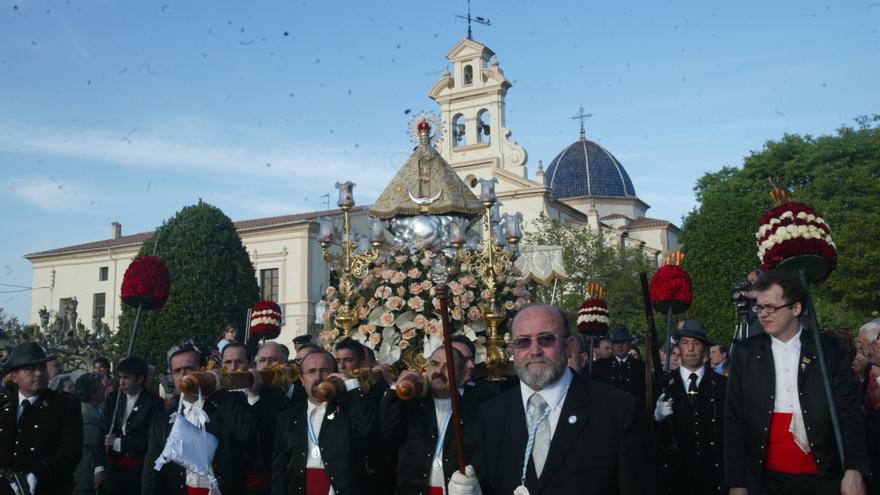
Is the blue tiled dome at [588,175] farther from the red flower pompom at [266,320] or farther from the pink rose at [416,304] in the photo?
the pink rose at [416,304]

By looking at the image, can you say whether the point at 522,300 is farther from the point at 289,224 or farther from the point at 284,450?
the point at 289,224

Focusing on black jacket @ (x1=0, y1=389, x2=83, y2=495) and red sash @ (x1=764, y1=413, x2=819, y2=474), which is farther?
black jacket @ (x1=0, y1=389, x2=83, y2=495)

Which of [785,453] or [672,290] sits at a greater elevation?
[672,290]

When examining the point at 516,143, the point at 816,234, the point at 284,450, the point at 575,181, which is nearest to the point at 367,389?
the point at 284,450

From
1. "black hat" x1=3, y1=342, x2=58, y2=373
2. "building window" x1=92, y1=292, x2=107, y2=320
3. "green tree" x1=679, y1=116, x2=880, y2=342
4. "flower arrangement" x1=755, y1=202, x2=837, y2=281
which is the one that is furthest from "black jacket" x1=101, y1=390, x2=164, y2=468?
"building window" x1=92, y1=292, x2=107, y2=320

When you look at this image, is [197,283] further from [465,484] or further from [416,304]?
[465,484]

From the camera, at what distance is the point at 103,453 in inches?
327

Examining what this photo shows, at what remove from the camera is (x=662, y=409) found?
6988 mm

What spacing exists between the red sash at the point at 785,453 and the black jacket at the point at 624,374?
4.84 meters

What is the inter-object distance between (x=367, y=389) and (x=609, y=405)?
2.85m

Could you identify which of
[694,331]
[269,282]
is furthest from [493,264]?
[269,282]

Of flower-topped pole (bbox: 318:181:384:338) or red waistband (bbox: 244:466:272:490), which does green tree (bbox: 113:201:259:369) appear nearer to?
flower-topped pole (bbox: 318:181:384:338)

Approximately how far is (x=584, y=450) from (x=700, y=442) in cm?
417

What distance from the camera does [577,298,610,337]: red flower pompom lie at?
11.4 meters
